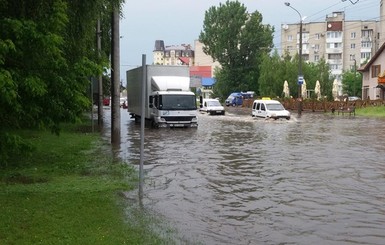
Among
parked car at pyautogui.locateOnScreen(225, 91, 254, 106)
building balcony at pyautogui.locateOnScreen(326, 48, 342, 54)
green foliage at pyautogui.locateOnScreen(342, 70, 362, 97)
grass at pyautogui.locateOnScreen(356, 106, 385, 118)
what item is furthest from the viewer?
building balcony at pyautogui.locateOnScreen(326, 48, 342, 54)

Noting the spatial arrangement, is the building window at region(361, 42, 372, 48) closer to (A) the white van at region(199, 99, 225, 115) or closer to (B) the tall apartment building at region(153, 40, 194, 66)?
(A) the white van at region(199, 99, 225, 115)

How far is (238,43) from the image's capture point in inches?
3401

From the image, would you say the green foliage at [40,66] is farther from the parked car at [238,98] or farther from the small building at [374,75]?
the parked car at [238,98]

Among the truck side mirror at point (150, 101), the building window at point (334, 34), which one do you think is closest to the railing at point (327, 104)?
the truck side mirror at point (150, 101)

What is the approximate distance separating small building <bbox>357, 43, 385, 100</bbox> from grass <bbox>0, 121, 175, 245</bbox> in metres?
53.6

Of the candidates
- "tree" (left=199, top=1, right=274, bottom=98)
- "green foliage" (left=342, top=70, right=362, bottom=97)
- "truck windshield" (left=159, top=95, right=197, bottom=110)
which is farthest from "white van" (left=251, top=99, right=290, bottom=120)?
"green foliage" (left=342, top=70, right=362, bottom=97)

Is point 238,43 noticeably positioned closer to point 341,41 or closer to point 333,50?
point 341,41

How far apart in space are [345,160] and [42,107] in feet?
30.1

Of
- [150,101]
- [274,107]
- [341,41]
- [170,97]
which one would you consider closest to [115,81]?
[170,97]

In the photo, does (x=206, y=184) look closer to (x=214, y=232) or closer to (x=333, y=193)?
(x=333, y=193)

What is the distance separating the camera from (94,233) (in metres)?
6.66

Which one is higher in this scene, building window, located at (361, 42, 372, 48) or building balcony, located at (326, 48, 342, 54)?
building window, located at (361, 42, 372, 48)

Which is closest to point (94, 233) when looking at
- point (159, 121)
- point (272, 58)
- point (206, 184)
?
point (206, 184)

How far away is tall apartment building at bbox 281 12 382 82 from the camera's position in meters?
118
